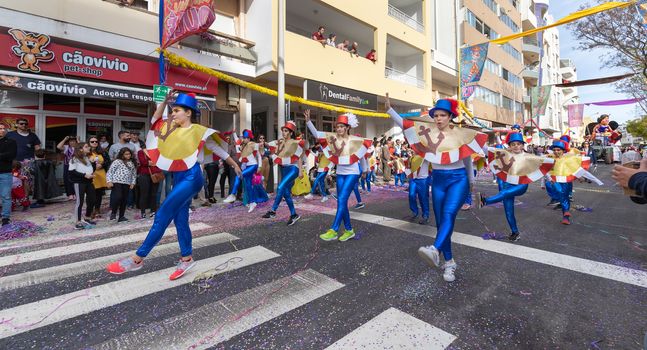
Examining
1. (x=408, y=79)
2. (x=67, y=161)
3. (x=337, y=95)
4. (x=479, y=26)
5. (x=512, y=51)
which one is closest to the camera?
(x=67, y=161)

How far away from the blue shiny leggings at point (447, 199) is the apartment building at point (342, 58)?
9208mm

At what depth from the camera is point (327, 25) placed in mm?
16500

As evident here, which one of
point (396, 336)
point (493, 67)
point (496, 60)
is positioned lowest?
point (396, 336)

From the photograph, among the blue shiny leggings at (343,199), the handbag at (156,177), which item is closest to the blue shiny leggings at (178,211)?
the blue shiny leggings at (343,199)

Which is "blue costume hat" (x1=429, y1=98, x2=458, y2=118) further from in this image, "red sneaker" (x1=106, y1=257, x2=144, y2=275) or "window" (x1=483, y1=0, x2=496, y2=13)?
"window" (x1=483, y1=0, x2=496, y2=13)

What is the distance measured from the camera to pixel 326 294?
115 inches

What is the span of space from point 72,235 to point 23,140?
3.98 meters

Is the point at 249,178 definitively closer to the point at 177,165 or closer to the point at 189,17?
the point at 177,165

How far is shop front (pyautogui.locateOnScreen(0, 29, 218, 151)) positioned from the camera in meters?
7.82

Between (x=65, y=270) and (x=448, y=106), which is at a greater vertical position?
(x=448, y=106)

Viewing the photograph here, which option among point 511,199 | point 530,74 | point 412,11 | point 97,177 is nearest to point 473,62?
point 412,11

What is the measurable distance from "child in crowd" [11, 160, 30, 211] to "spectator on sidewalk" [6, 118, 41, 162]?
0.23 m

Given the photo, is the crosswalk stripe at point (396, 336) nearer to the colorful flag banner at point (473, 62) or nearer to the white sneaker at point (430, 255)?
the white sneaker at point (430, 255)

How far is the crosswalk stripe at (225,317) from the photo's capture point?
218 centimetres
